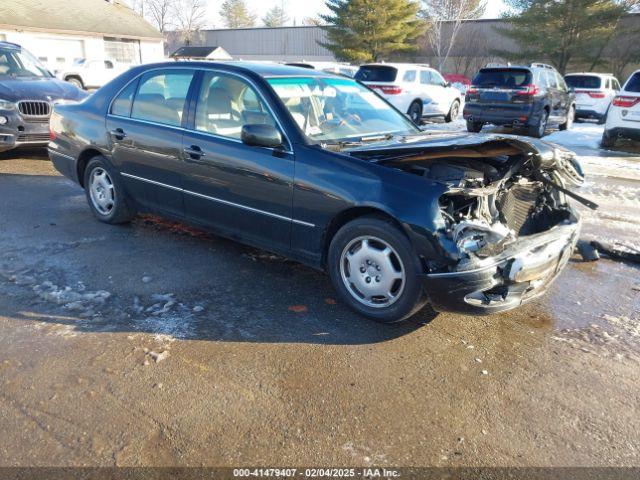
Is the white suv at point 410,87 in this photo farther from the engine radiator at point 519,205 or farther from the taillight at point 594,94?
the engine radiator at point 519,205

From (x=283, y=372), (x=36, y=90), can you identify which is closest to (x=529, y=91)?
(x=36, y=90)

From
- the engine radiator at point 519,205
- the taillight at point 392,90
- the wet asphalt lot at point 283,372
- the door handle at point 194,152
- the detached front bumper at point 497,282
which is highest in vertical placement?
the taillight at point 392,90

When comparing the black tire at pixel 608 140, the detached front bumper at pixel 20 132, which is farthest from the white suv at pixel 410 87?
the detached front bumper at pixel 20 132

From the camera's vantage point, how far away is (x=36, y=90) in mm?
8891

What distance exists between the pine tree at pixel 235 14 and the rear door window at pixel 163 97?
86.1 meters

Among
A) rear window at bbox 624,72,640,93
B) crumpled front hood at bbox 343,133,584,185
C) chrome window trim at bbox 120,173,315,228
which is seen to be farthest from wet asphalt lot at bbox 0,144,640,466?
rear window at bbox 624,72,640,93

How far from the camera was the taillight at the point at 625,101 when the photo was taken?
11480 millimetres

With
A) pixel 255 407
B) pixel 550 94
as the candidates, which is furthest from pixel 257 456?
pixel 550 94

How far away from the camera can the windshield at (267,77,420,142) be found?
13.8 ft

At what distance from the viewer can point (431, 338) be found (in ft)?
11.8

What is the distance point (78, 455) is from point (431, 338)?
2.20 m

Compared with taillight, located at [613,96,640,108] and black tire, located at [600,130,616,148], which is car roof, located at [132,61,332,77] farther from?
black tire, located at [600,130,616,148]

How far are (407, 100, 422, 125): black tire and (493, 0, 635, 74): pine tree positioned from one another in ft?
64.0

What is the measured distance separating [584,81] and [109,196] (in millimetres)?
19326
